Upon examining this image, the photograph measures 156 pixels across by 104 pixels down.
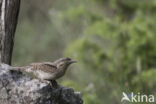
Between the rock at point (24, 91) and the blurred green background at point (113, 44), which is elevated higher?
the blurred green background at point (113, 44)

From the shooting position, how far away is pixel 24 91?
8.02 m

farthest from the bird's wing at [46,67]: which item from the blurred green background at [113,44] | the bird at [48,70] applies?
the blurred green background at [113,44]

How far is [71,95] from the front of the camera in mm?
8445

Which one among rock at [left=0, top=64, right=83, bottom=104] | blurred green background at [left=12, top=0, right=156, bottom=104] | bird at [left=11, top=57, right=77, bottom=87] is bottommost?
rock at [left=0, top=64, right=83, bottom=104]

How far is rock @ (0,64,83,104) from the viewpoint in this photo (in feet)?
26.1

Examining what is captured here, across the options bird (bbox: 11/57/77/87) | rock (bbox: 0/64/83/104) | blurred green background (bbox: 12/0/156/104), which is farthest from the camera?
blurred green background (bbox: 12/0/156/104)

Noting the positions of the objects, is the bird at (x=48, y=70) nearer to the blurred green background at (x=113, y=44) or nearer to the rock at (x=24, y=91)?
the rock at (x=24, y=91)

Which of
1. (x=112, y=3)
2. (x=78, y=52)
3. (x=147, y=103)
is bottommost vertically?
(x=147, y=103)

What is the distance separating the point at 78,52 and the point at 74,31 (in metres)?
4.94

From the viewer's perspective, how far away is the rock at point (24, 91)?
7.95m

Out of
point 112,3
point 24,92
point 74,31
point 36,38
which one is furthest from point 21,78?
point 36,38

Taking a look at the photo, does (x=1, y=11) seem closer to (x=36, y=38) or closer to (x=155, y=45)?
(x=155, y=45)

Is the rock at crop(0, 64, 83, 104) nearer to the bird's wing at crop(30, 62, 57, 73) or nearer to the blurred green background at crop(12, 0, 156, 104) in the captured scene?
the bird's wing at crop(30, 62, 57, 73)

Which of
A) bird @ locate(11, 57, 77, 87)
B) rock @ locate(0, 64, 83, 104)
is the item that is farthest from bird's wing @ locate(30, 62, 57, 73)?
rock @ locate(0, 64, 83, 104)
